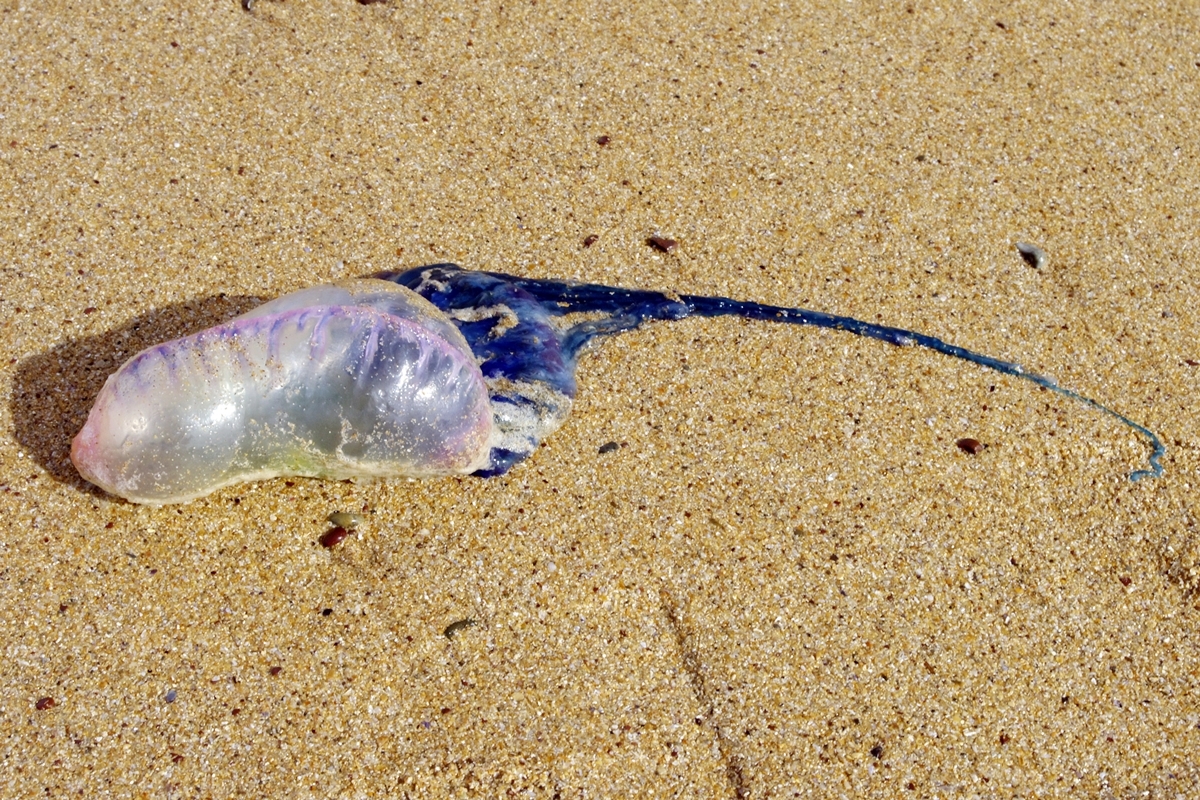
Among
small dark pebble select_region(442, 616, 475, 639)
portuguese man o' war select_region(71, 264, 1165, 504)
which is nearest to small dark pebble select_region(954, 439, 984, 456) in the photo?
portuguese man o' war select_region(71, 264, 1165, 504)

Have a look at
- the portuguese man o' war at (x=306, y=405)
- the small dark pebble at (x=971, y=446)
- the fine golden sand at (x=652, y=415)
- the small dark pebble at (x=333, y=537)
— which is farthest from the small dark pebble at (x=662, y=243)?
the small dark pebble at (x=333, y=537)

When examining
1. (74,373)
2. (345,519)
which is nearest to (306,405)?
(345,519)

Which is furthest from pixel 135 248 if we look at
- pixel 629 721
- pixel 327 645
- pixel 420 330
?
pixel 629 721

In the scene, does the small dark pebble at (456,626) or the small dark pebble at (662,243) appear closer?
the small dark pebble at (456,626)

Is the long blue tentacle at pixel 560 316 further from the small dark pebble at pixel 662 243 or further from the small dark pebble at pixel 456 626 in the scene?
the small dark pebble at pixel 456 626

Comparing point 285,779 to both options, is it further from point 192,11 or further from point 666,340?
point 192,11
